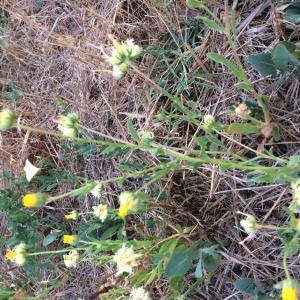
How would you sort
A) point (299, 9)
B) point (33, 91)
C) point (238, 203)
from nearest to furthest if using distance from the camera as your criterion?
point (299, 9), point (238, 203), point (33, 91)

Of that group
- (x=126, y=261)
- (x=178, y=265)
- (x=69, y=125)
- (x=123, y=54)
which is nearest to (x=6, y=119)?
(x=69, y=125)

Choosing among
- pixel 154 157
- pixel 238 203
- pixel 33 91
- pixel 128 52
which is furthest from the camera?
pixel 33 91

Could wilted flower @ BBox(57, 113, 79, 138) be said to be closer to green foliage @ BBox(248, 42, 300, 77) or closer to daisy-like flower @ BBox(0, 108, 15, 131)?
daisy-like flower @ BBox(0, 108, 15, 131)

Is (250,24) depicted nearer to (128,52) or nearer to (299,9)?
(299,9)

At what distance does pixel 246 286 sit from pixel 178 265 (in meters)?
0.17

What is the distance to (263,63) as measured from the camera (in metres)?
1.14

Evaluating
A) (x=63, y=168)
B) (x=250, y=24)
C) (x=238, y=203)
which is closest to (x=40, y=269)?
(x=63, y=168)

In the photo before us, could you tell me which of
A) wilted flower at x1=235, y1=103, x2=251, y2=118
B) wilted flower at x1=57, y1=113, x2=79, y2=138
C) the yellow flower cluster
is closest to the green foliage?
wilted flower at x1=235, y1=103, x2=251, y2=118

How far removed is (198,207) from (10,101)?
885 millimetres

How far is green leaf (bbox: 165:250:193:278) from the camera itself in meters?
1.13

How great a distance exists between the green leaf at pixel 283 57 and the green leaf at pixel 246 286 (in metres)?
0.49

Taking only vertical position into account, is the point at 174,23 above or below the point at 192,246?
above

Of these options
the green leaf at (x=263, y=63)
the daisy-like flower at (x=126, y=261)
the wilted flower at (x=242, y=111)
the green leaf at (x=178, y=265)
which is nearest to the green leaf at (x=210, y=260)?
the green leaf at (x=178, y=265)

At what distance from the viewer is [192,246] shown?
3.91 ft
